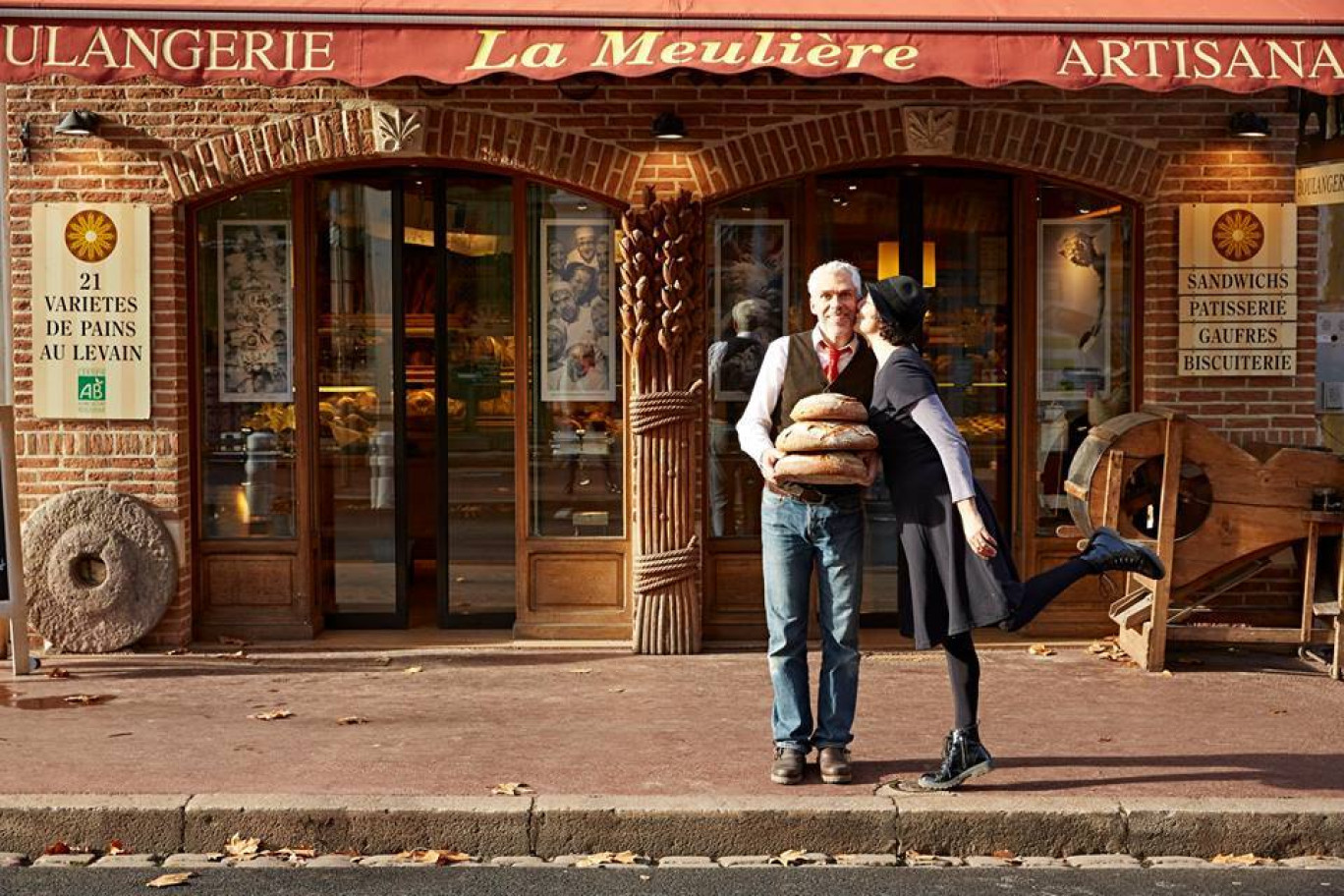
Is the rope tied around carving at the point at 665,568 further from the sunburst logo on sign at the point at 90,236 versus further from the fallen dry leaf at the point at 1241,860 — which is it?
the fallen dry leaf at the point at 1241,860

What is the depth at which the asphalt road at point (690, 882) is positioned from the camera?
6000mm

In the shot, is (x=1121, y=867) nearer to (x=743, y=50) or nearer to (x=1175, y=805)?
(x=1175, y=805)

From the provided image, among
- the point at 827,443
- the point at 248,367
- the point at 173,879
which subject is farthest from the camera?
the point at 248,367

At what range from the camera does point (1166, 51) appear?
860 centimetres

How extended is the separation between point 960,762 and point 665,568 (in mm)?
3282

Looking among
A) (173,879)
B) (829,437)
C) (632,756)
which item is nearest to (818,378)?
(829,437)

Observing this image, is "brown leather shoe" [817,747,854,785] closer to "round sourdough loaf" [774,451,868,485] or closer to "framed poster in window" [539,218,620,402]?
"round sourdough loaf" [774,451,868,485]

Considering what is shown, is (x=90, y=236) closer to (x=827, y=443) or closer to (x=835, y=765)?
(x=827, y=443)

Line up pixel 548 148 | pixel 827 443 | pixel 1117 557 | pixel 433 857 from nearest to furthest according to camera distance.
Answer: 1. pixel 433 857
2. pixel 827 443
3. pixel 1117 557
4. pixel 548 148

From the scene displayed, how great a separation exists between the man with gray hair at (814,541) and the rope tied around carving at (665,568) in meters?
2.77

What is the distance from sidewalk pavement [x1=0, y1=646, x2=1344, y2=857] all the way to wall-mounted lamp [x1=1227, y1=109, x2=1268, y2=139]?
276 cm

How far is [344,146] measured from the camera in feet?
32.4

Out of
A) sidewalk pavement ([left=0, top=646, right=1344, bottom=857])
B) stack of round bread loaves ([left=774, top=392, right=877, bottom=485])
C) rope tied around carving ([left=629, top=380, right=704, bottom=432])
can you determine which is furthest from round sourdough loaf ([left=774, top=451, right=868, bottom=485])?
rope tied around carving ([left=629, top=380, right=704, bottom=432])

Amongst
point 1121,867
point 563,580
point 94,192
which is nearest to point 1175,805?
point 1121,867
